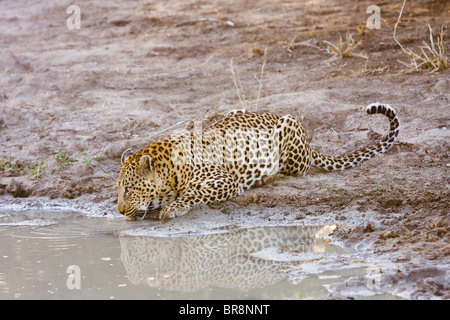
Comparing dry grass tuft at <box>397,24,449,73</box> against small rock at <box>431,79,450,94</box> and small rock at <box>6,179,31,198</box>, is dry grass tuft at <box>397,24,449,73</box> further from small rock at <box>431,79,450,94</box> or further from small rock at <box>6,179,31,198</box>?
small rock at <box>6,179,31,198</box>

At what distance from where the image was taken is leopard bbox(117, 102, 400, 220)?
898 cm

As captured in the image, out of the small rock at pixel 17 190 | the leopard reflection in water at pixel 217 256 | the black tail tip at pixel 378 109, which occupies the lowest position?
the small rock at pixel 17 190

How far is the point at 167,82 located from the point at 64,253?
730 cm

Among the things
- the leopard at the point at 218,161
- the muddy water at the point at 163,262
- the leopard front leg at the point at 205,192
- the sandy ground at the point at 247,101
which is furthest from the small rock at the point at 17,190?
the leopard front leg at the point at 205,192

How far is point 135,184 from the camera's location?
8.95m

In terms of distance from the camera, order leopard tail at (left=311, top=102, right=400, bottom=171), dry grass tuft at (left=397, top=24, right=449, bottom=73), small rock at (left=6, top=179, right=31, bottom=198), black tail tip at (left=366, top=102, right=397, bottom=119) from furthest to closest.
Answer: dry grass tuft at (left=397, top=24, right=449, bottom=73)
small rock at (left=6, top=179, right=31, bottom=198)
leopard tail at (left=311, top=102, right=400, bottom=171)
black tail tip at (left=366, top=102, right=397, bottom=119)

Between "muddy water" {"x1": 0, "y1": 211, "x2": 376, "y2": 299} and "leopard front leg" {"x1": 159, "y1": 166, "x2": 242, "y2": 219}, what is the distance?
0.30 metres

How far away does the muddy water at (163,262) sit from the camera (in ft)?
21.7

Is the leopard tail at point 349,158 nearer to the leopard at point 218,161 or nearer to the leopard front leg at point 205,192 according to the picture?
the leopard at point 218,161

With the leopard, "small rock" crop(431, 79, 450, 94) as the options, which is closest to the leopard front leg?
the leopard

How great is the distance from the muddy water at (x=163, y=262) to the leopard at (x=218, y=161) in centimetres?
40

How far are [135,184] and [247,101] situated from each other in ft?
12.3

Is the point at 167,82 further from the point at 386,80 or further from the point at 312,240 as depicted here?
the point at 312,240

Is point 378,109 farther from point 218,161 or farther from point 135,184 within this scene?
point 135,184
